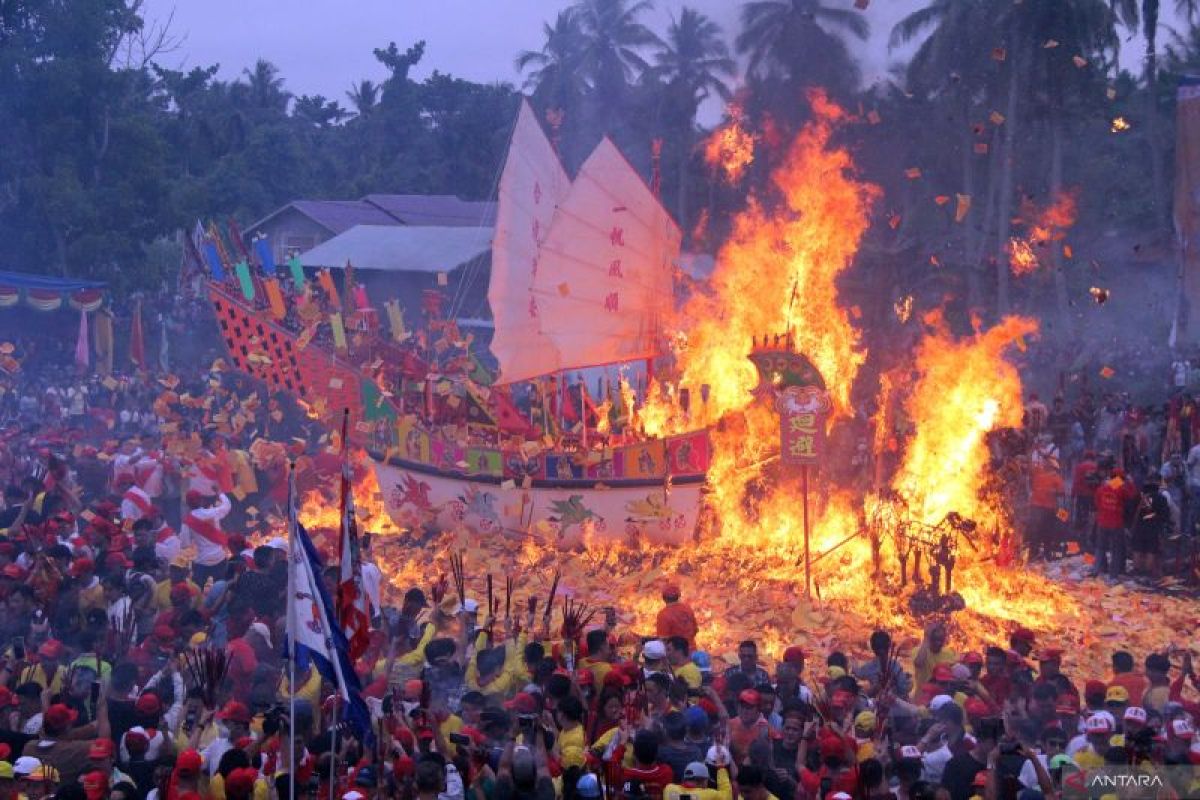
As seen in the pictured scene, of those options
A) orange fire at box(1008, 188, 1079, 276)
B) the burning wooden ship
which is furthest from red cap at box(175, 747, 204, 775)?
orange fire at box(1008, 188, 1079, 276)

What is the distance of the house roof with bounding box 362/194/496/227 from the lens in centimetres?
3903

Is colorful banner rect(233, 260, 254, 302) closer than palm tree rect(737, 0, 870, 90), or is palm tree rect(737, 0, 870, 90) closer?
colorful banner rect(233, 260, 254, 302)

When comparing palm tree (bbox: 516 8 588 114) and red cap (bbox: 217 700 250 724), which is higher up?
palm tree (bbox: 516 8 588 114)

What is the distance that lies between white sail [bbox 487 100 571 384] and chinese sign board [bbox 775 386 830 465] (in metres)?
5.69

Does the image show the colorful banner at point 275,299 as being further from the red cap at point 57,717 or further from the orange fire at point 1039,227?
the orange fire at point 1039,227

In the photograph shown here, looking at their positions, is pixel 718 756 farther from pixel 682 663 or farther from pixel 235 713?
pixel 235 713

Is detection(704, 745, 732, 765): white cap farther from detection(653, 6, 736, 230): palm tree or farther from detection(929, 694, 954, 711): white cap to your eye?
detection(653, 6, 736, 230): palm tree

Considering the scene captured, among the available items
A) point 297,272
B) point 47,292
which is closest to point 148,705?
point 297,272

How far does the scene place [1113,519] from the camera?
14023 millimetres

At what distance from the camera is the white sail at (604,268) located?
17281 millimetres

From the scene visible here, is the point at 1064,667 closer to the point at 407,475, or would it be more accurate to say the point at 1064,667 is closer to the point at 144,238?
the point at 407,475

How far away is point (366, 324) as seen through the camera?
22.2 meters

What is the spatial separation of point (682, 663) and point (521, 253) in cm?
1151

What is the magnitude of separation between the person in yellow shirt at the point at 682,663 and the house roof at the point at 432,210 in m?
29.6
